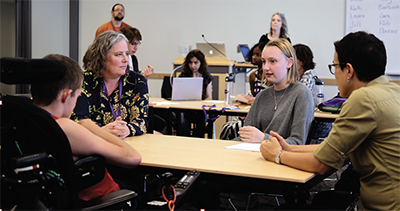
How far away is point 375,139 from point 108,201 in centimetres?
101

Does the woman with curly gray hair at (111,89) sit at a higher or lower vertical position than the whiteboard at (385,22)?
lower

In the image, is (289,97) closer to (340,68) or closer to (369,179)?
(340,68)

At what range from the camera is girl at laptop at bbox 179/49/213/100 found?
4.66 m

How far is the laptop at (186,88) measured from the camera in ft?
13.1

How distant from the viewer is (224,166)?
60.4 inches

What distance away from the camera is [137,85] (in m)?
2.32

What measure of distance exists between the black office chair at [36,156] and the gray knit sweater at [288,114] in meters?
1.26

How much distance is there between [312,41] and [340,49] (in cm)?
495

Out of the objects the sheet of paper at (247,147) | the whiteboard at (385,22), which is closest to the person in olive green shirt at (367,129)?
the sheet of paper at (247,147)

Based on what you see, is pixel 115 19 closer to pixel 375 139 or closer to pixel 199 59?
pixel 199 59

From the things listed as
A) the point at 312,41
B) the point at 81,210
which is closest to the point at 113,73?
the point at 81,210

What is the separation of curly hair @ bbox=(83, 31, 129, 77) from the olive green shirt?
1472mm

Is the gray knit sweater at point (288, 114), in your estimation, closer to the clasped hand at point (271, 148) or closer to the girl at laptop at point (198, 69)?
the clasped hand at point (271, 148)

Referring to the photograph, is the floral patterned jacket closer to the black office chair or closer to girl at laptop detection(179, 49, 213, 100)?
the black office chair
